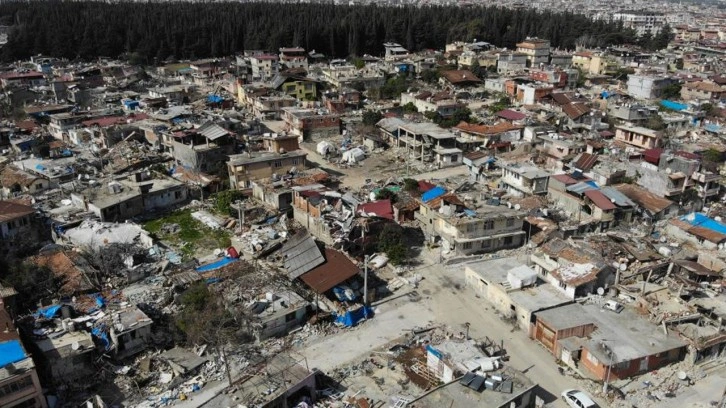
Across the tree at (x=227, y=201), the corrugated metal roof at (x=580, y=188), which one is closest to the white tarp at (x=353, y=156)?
the tree at (x=227, y=201)

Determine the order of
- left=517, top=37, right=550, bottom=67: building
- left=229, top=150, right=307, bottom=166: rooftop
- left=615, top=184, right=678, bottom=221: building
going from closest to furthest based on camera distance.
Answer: left=615, top=184, right=678, bottom=221: building, left=229, top=150, right=307, bottom=166: rooftop, left=517, top=37, right=550, bottom=67: building

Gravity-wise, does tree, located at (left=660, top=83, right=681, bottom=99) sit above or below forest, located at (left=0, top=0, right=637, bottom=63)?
below

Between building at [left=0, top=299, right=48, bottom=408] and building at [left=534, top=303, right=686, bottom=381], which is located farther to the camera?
building at [left=534, top=303, right=686, bottom=381]

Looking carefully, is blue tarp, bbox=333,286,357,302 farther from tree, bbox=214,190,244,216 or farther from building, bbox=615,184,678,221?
building, bbox=615,184,678,221

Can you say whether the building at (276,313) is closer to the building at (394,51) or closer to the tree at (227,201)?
the tree at (227,201)

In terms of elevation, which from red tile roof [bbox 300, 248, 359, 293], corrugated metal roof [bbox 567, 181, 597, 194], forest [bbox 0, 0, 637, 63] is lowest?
red tile roof [bbox 300, 248, 359, 293]

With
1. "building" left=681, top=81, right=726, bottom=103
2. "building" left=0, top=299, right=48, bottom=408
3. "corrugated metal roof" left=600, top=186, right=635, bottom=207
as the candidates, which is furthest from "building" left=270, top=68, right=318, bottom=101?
"building" left=0, top=299, right=48, bottom=408
